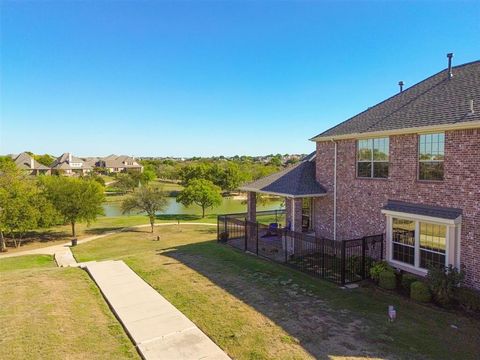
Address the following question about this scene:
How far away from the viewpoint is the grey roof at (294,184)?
47.2ft

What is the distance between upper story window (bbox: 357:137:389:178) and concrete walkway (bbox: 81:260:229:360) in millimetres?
8722

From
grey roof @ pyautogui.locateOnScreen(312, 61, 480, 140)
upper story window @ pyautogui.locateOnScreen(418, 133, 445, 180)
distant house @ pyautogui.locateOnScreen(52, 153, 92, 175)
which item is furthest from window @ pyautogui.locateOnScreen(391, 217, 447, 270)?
distant house @ pyautogui.locateOnScreen(52, 153, 92, 175)

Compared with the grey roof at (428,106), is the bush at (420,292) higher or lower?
lower

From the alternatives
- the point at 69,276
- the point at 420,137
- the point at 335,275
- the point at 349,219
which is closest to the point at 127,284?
the point at 69,276

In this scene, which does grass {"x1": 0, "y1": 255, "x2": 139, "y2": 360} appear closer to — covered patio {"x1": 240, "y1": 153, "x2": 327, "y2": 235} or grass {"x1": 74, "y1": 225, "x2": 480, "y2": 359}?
grass {"x1": 74, "y1": 225, "x2": 480, "y2": 359}

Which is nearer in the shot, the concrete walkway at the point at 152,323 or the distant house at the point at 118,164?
the concrete walkway at the point at 152,323

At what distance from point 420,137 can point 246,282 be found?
7583 mm

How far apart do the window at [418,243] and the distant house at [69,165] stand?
91.6 metres

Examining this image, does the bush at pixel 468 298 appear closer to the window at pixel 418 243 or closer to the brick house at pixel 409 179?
the brick house at pixel 409 179

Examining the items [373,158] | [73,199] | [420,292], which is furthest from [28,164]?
A: [420,292]

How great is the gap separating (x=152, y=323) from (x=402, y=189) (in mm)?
9082

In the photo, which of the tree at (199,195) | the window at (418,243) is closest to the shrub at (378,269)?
the window at (418,243)

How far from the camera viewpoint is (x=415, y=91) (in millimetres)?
13938

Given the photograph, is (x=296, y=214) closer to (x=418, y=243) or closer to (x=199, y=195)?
(x=418, y=243)
